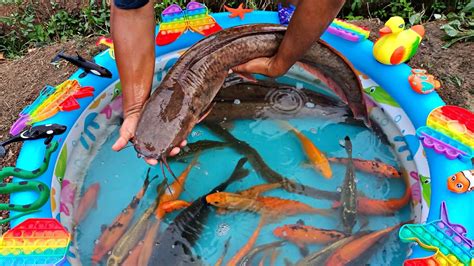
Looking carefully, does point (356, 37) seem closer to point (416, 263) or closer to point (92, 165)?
point (416, 263)

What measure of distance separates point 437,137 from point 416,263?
0.89m

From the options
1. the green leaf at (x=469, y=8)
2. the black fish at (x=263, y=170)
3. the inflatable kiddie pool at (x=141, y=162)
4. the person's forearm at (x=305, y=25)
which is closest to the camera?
the person's forearm at (x=305, y=25)

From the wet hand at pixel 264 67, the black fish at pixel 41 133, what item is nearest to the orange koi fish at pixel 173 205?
the black fish at pixel 41 133

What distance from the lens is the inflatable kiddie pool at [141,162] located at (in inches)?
110

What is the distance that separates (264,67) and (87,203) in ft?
4.92

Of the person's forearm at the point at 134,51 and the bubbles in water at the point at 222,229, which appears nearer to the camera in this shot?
the person's forearm at the point at 134,51

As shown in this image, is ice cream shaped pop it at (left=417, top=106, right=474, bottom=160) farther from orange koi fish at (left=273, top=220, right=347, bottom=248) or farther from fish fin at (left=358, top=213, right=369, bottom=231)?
orange koi fish at (left=273, top=220, right=347, bottom=248)

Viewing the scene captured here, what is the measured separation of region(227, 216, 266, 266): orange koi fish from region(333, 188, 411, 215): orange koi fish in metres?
0.53

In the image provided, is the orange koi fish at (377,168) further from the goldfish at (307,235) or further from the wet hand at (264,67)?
the wet hand at (264,67)

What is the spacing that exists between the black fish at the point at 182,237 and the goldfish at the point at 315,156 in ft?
2.70

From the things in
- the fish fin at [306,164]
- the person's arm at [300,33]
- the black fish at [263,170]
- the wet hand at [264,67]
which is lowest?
the black fish at [263,170]

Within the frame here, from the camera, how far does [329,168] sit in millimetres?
3580

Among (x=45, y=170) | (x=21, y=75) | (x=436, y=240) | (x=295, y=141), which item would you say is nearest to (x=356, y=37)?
(x=295, y=141)

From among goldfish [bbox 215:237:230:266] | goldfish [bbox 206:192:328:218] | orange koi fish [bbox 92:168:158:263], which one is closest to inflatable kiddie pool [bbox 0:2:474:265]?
orange koi fish [bbox 92:168:158:263]
